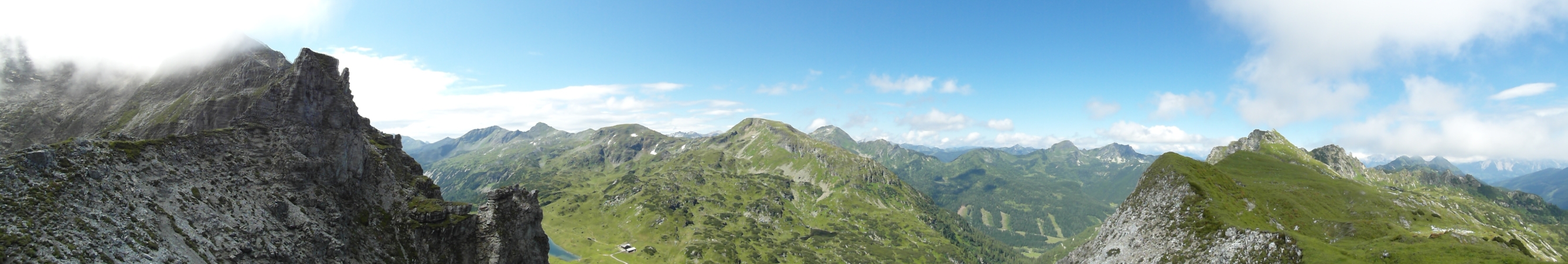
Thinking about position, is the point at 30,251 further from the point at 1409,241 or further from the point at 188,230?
the point at 1409,241

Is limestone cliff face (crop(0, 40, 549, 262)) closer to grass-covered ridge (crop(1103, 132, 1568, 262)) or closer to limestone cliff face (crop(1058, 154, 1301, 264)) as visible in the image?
limestone cliff face (crop(1058, 154, 1301, 264))

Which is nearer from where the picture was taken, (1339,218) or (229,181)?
(229,181)

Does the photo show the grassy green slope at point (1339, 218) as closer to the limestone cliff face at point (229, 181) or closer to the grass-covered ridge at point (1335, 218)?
the grass-covered ridge at point (1335, 218)

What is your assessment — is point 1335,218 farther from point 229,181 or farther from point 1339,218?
point 229,181

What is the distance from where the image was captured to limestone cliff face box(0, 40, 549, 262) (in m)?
46.8

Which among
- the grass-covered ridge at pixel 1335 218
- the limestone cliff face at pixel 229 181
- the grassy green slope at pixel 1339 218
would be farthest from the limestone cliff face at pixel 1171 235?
the limestone cliff face at pixel 229 181

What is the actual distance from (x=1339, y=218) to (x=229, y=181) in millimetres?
215861

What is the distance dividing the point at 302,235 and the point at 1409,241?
492ft

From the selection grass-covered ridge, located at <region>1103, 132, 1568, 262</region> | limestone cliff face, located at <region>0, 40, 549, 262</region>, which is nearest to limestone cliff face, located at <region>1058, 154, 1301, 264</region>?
grass-covered ridge, located at <region>1103, 132, 1568, 262</region>

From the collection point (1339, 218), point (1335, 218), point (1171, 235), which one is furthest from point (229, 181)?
point (1339, 218)

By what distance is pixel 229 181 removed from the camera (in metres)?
63.3

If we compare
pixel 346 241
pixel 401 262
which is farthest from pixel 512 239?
pixel 346 241

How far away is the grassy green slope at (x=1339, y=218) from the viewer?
219ft

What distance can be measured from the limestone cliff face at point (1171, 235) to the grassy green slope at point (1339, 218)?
4.78 ft
